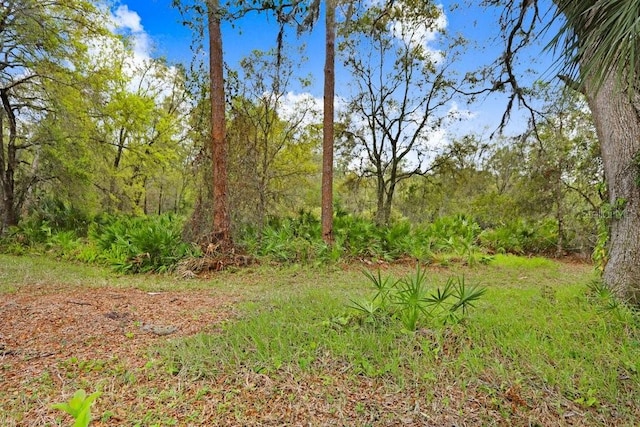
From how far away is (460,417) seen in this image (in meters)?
2.04

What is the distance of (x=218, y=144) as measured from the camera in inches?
275

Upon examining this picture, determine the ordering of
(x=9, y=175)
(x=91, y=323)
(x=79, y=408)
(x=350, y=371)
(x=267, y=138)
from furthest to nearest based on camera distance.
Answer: (x=9, y=175), (x=267, y=138), (x=91, y=323), (x=350, y=371), (x=79, y=408)

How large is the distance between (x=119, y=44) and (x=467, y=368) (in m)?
16.1

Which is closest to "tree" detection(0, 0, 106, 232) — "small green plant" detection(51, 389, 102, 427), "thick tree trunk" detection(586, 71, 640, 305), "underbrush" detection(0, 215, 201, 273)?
"underbrush" detection(0, 215, 201, 273)

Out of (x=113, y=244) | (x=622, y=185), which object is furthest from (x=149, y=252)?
(x=622, y=185)

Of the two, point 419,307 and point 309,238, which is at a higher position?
point 309,238

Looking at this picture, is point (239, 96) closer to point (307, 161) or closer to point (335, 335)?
point (307, 161)

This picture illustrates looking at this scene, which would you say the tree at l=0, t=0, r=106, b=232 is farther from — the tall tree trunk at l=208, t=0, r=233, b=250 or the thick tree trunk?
the thick tree trunk

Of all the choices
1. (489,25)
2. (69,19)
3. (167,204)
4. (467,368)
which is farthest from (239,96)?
(167,204)

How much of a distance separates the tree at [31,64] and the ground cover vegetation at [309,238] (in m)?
0.06

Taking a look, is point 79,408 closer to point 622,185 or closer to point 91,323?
point 91,323

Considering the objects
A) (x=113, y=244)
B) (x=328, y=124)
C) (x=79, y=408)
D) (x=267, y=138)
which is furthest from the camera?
(x=267, y=138)

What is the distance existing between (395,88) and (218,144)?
712 centimetres

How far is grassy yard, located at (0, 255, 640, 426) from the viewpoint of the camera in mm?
2051
